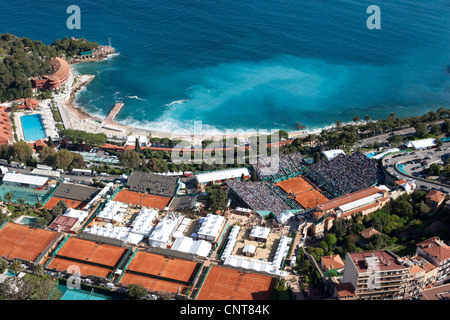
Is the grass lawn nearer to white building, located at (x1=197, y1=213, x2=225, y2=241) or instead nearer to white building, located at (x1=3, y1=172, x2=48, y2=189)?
white building, located at (x1=197, y1=213, x2=225, y2=241)

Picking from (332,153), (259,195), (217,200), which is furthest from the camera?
(332,153)

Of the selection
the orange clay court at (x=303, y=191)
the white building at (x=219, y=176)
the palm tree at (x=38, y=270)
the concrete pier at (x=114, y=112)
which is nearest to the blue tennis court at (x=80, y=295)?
the palm tree at (x=38, y=270)

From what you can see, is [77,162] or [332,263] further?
[77,162]

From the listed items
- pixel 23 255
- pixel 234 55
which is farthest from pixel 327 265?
pixel 234 55

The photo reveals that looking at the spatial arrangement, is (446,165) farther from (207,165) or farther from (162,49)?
(162,49)

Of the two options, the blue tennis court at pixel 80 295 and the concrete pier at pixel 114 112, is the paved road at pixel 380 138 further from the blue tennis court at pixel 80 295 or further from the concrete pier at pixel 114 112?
the blue tennis court at pixel 80 295

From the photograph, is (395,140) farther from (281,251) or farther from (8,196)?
(8,196)

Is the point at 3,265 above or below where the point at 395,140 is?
below

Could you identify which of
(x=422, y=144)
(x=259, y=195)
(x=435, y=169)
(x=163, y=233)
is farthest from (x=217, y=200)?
(x=422, y=144)
